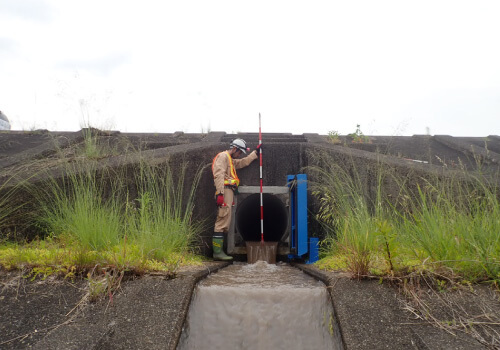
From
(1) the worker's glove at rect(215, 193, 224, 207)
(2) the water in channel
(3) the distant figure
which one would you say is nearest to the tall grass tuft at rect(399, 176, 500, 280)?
(2) the water in channel

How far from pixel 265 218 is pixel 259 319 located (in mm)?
Answer: 6267

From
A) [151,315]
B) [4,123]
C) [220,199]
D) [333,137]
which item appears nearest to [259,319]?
[151,315]

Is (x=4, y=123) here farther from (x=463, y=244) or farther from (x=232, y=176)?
(x=463, y=244)

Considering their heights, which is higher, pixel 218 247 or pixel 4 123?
pixel 4 123

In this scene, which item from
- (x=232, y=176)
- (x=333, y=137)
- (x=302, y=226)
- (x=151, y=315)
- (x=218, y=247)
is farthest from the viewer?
(x=333, y=137)

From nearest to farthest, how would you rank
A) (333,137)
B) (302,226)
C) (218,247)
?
(302,226)
(218,247)
(333,137)

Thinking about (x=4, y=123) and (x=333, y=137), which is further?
(x=4, y=123)

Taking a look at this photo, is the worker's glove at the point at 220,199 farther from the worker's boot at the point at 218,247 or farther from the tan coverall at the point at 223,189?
the worker's boot at the point at 218,247

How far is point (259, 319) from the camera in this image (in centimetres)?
276

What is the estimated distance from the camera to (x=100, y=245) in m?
3.28

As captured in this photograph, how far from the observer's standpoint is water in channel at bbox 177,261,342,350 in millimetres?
2559

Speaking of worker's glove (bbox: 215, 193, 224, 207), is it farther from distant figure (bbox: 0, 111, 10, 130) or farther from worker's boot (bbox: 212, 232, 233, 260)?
distant figure (bbox: 0, 111, 10, 130)

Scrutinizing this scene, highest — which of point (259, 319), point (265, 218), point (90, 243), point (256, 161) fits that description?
point (256, 161)

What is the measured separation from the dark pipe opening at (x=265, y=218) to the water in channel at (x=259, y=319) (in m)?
4.10
